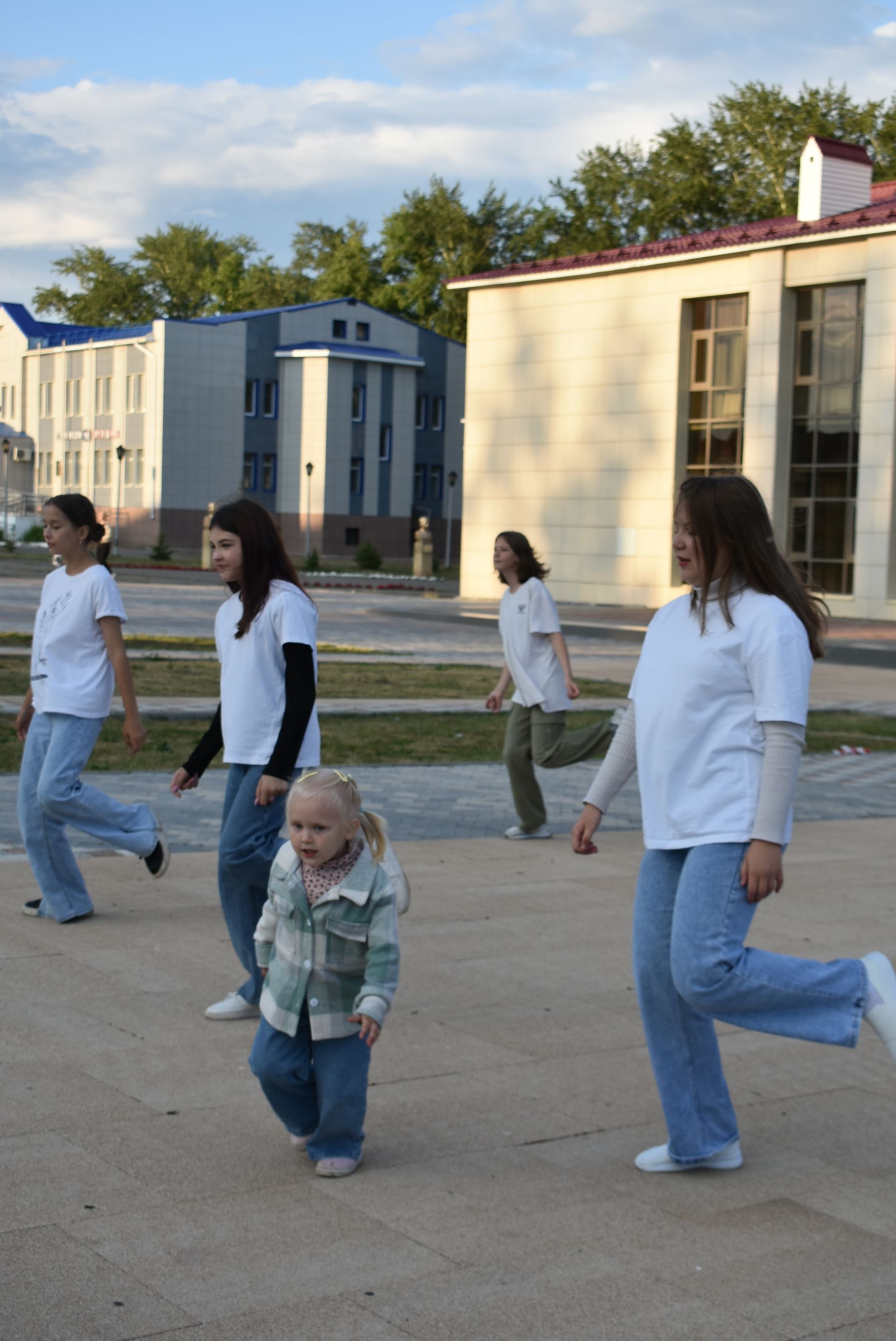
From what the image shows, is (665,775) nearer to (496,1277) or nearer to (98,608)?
(496,1277)

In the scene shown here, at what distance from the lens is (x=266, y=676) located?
17.9 ft

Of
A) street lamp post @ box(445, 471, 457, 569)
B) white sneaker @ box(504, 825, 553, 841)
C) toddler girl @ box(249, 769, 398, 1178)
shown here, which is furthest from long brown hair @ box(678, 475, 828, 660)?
street lamp post @ box(445, 471, 457, 569)

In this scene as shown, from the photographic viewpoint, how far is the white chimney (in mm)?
40844

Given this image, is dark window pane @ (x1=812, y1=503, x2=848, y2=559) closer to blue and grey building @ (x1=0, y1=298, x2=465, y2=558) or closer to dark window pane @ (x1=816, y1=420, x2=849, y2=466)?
dark window pane @ (x1=816, y1=420, x2=849, y2=466)

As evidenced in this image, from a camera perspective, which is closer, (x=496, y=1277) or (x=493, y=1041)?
(x=496, y=1277)

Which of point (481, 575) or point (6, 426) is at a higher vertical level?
point (6, 426)

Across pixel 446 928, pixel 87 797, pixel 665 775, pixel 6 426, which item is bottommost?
pixel 446 928

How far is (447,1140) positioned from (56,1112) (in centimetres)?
112

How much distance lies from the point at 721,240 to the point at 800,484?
6.83m

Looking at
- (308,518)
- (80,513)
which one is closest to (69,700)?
(80,513)

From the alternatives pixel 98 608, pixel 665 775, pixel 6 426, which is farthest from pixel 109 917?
Result: pixel 6 426

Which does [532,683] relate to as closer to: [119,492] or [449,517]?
[449,517]

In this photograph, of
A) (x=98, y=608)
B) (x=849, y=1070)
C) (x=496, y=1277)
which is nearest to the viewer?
(x=496, y=1277)

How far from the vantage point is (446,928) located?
7.12 meters
